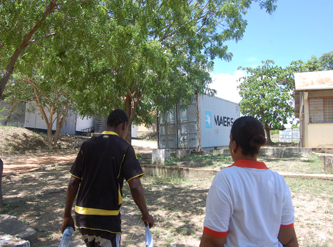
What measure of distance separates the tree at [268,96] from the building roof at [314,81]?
6546 millimetres

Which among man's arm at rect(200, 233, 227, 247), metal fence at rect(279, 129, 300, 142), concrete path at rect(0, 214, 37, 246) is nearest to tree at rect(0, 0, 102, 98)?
concrete path at rect(0, 214, 37, 246)

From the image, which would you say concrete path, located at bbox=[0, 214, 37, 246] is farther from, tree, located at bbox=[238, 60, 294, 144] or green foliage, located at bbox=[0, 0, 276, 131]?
tree, located at bbox=[238, 60, 294, 144]

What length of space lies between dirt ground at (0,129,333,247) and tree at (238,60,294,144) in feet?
48.6

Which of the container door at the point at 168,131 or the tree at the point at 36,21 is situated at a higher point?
the tree at the point at 36,21

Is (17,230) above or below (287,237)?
below

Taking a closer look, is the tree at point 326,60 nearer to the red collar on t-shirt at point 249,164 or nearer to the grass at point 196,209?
the grass at point 196,209

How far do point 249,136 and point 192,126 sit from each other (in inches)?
499

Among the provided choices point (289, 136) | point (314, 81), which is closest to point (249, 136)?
point (314, 81)

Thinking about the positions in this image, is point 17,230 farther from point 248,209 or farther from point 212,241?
point 248,209

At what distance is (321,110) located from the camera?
12594 millimetres

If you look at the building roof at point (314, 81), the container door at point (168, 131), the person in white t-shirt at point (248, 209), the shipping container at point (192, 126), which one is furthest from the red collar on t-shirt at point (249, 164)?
the container door at point (168, 131)

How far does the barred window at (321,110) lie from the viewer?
40.9 feet

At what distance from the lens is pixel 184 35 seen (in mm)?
10414

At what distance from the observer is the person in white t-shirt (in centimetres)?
134
